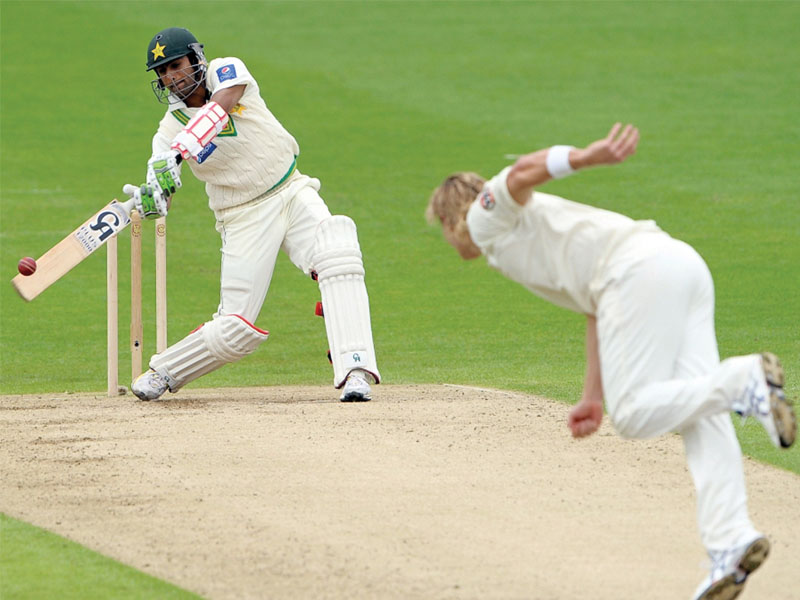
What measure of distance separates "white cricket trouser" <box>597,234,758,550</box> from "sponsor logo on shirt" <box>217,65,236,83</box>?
428cm

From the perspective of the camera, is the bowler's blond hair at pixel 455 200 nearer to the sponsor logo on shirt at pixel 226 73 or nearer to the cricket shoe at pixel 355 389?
the cricket shoe at pixel 355 389

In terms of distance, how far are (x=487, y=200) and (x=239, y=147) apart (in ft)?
13.5

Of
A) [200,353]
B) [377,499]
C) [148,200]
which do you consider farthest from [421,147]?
[377,499]

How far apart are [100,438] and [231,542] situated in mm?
2097

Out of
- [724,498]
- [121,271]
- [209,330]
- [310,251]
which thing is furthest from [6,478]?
[121,271]

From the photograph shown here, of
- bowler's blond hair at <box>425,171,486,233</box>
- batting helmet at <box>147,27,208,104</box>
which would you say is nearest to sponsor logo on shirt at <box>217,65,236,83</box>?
batting helmet at <box>147,27,208,104</box>

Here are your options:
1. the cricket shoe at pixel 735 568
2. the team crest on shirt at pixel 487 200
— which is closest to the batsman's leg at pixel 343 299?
the team crest on shirt at pixel 487 200

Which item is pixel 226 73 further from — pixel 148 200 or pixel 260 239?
pixel 260 239

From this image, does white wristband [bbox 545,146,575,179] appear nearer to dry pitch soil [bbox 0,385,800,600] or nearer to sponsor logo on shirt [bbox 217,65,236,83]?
dry pitch soil [bbox 0,385,800,600]

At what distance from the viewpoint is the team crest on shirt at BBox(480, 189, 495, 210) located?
5.30m

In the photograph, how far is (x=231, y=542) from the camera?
6.20 m

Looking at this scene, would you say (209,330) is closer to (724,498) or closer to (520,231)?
(520,231)

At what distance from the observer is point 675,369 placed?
5340 millimetres

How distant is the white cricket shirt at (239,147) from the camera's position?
29.8 feet
